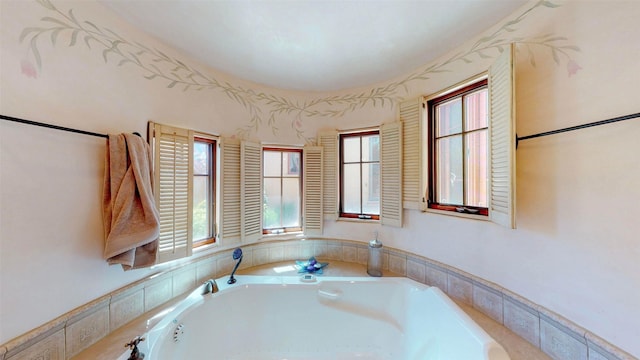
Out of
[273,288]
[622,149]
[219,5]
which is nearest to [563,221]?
[622,149]

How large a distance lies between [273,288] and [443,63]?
2.18 meters

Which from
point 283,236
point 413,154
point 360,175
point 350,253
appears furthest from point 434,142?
point 283,236

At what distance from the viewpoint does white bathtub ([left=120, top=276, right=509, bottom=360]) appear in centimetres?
148

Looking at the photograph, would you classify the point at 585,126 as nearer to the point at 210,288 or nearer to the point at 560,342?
the point at 560,342

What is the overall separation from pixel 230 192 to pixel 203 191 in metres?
0.22

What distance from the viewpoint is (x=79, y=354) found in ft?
3.46

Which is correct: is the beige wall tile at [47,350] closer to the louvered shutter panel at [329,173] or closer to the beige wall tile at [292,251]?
the beige wall tile at [292,251]

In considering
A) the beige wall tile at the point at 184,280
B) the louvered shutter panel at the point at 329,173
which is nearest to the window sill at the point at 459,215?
the louvered shutter panel at the point at 329,173

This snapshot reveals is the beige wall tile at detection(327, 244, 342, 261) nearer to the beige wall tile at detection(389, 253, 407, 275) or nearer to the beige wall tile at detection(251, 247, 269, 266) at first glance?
the beige wall tile at detection(389, 253, 407, 275)

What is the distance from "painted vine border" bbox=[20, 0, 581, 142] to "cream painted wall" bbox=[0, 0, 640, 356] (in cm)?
1

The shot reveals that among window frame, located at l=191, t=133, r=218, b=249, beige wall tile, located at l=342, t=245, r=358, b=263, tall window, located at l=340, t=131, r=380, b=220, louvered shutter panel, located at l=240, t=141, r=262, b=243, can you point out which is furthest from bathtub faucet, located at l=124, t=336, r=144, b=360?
tall window, located at l=340, t=131, r=380, b=220

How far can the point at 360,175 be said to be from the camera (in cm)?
234

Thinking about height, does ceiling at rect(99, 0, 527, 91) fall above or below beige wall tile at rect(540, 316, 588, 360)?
above

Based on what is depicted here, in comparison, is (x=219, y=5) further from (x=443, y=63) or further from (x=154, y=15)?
(x=443, y=63)
